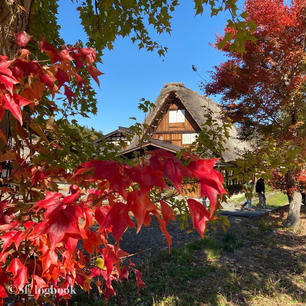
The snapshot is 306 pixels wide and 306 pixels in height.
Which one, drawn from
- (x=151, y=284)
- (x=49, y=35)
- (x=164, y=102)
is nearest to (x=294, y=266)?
(x=151, y=284)

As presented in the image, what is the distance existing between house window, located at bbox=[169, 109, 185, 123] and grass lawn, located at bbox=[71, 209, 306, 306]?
1076 centimetres

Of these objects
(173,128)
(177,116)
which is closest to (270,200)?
(173,128)

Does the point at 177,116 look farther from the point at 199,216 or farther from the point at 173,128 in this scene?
the point at 199,216

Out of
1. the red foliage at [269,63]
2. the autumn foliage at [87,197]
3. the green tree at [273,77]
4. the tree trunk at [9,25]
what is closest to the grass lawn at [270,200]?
the green tree at [273,77]

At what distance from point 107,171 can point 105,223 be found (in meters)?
0.20

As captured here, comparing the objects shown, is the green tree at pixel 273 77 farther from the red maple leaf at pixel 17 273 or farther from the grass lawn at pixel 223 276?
the red maple leaf at pixel 17 273

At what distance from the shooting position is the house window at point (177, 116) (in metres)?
16.3

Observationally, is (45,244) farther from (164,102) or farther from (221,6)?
(164,102)

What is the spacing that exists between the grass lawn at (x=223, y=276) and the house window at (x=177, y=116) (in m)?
10.8

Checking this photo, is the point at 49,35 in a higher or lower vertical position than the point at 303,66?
lower

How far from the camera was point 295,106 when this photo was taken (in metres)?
7.19

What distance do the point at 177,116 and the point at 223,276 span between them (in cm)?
1300

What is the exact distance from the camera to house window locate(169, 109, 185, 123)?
16.3 meters

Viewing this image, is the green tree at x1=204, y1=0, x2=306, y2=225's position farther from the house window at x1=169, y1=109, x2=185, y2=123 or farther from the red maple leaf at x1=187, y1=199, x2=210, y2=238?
the house window at x1=169, y1=109, x2=185, y2=123
